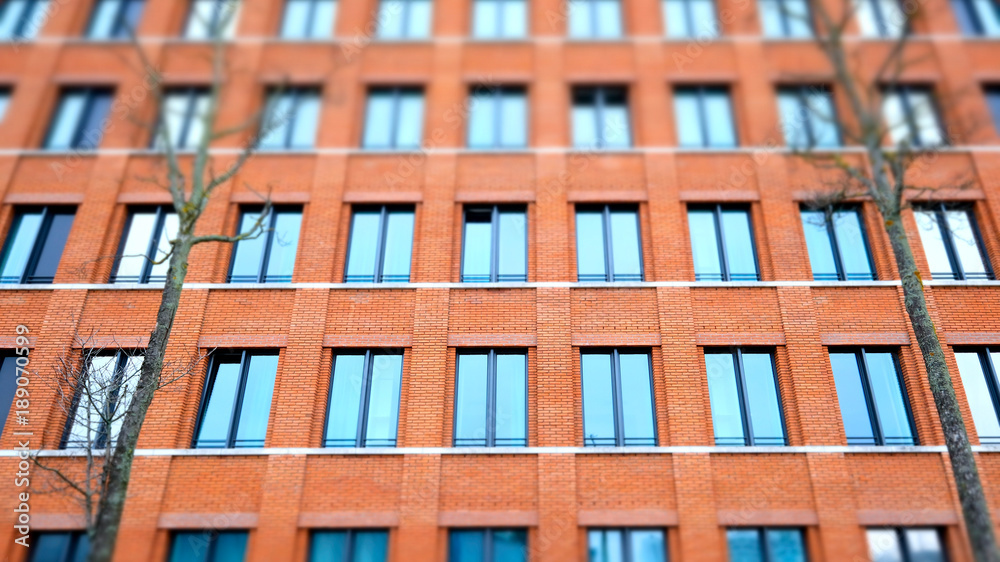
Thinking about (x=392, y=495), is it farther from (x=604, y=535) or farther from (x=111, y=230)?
(x=111, y=230)

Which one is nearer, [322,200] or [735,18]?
[322,200]

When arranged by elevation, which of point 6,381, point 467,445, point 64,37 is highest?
point 64,37

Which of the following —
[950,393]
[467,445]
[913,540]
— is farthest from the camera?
[467,445]

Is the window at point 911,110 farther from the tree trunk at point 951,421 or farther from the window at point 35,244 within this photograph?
the window at point 35,244

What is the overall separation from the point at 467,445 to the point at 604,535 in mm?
3217

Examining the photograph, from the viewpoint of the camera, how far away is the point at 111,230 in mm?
15703

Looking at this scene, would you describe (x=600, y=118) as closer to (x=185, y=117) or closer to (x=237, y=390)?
(x=185, y=117)

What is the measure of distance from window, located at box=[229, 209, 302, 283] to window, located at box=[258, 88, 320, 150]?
2172 millimetres

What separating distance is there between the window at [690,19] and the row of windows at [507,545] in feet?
42.7

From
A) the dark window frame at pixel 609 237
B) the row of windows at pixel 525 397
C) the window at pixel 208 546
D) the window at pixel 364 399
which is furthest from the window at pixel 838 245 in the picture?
the window at pixel 208 546

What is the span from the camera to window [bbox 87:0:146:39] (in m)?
18.8

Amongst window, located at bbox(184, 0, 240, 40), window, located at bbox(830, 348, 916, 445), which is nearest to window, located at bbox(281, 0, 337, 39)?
window, located at bbox(184, 0, 240, 40)

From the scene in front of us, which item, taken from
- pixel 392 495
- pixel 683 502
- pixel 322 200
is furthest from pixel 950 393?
pixel 322 200

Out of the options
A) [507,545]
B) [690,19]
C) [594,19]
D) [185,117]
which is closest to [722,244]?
[690,19]
